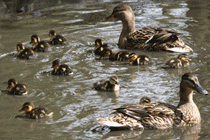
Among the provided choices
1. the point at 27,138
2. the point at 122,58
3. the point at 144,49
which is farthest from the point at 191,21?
the point at 27,138

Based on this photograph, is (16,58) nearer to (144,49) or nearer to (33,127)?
(144,49)

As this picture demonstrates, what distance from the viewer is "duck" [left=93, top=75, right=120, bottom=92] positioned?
5.61 meters

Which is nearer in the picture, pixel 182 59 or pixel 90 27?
pixel 182 59

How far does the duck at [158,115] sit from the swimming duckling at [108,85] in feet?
3.34

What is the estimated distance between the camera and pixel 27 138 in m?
4.43

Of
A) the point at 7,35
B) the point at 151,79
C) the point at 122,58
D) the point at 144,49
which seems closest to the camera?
the point at 151,79

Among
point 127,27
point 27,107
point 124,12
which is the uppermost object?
point 124,12

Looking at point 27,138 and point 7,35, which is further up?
point 7,35

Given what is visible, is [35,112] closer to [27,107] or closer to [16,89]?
[27,107]

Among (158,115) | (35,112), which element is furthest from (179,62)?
(35,112)

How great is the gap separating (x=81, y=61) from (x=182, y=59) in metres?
1.62

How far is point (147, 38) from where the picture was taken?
7742 millimetres

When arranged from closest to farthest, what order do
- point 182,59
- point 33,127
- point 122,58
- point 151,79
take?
point 33,127
point 151,79
point 182,59
point 122,58

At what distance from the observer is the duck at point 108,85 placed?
18.4ft
